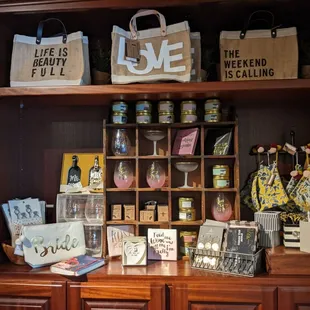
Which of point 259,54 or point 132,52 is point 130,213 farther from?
point 259,54

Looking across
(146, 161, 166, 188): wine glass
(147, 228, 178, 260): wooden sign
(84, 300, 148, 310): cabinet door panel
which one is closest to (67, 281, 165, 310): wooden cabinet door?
(84, 300, 148, 310): cabinet door panel

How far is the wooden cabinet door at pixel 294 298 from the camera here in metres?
1.24

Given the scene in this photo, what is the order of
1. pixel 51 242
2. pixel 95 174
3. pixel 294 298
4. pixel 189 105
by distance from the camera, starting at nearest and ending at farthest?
pixel 294 298, pixel 51 242, pixel 189 105, pixel 95 174

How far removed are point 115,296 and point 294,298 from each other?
614mm

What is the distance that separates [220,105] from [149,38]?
41cm

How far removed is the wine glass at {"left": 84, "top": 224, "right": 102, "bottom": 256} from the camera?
62.1 inches

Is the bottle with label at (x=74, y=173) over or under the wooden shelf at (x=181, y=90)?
under

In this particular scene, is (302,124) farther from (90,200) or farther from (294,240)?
(90,200)

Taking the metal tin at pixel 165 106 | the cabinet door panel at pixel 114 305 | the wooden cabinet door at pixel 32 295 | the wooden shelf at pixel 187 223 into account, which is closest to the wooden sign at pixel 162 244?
the wooden shelf at pixel 187 223

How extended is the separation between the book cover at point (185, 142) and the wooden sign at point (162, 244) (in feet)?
1.12

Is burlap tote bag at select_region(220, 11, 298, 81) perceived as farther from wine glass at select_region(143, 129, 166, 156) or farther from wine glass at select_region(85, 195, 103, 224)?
wine glass at select_region(85, 195, 103, 224)

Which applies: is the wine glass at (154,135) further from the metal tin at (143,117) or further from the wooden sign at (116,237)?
the wooden sign at (116,237)

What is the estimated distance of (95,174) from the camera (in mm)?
1677

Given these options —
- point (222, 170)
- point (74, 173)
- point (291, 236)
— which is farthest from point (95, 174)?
point (291, 236)
